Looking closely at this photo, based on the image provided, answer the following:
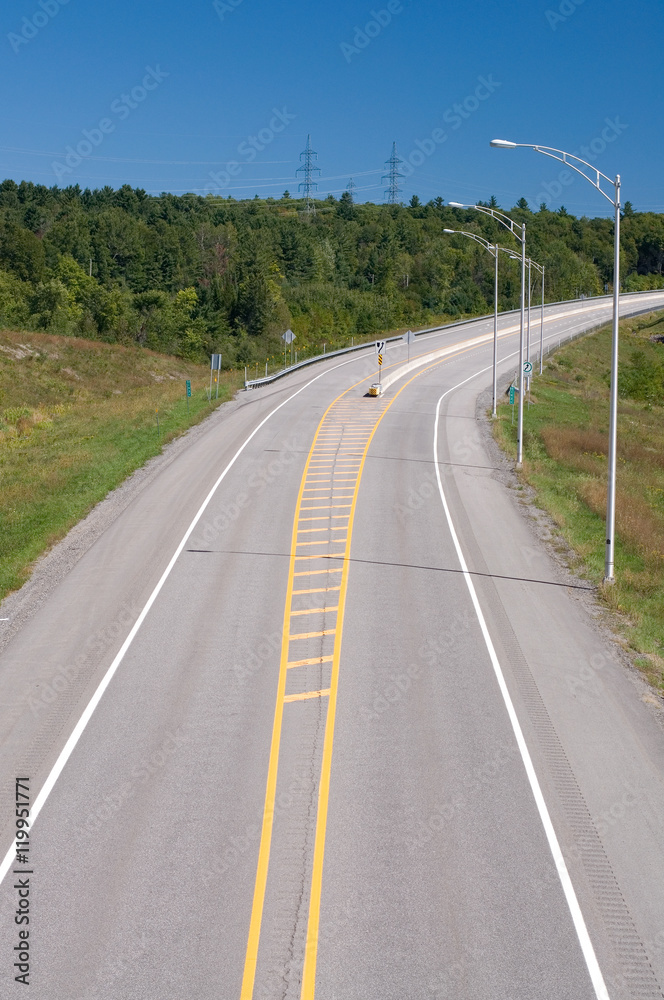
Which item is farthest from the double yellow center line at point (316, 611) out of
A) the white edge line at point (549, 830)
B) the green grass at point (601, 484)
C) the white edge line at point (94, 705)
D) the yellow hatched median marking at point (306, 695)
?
the green grass at point (601, 484)

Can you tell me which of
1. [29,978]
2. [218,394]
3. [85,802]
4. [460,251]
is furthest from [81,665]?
[460,251]

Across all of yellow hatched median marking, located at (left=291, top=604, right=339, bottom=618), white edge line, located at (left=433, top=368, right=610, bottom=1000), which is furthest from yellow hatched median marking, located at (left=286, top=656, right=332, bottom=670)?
white edge line, located at (left=433, top=368, right=610, bottom=1000)

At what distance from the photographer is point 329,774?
12281mm

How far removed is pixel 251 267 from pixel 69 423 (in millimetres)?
74034

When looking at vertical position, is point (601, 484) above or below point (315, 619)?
above

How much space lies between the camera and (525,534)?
24.4m

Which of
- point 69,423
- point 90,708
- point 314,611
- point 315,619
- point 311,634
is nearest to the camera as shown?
point 90,708

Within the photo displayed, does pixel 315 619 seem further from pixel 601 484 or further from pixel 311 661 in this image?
pixel 601 484

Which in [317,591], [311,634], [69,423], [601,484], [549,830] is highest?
[69,423]

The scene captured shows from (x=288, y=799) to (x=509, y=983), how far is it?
3941 millimetres

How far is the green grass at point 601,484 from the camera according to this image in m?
19.0

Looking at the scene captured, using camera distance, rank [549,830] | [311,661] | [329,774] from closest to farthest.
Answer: [549,830]
[329,774]
[311,661]

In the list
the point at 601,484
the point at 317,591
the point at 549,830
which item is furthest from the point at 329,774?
the point at 601,484

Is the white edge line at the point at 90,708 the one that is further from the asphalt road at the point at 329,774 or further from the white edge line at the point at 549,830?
the white edge line at the point at 549,830
